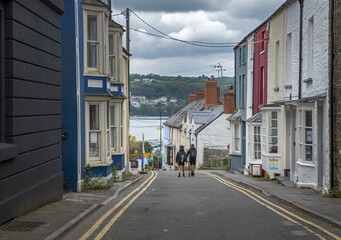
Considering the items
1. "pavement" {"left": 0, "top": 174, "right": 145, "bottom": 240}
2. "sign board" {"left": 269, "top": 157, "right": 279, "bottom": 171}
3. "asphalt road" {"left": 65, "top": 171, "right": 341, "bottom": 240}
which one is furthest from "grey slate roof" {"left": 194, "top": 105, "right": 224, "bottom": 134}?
"pavement" {"left": 0, "top": 174, "right": 145, "bottom": 240}

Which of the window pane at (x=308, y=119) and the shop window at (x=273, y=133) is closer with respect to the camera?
the window pane at (x=308, y=119)

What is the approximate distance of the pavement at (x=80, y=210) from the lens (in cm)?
819

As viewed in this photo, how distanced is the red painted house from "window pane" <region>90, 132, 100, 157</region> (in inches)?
464

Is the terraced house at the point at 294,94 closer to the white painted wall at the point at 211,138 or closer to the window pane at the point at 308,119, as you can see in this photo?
the window pane at the point at 308,119

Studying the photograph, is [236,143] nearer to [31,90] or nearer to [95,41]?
[95,41]

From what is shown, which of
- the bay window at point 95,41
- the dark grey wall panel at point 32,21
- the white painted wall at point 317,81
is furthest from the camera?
the bay window at point 95,41

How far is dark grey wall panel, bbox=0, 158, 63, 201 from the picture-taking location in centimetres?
859

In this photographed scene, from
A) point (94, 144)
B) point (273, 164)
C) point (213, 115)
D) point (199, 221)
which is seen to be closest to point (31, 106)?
point (199, 221)

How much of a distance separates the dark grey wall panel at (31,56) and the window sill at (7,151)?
1.69m

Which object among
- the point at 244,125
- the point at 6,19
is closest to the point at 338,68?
the point at 6,19

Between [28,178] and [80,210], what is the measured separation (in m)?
1.60

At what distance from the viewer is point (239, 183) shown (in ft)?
70.7

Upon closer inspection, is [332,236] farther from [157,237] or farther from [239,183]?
[239,183]

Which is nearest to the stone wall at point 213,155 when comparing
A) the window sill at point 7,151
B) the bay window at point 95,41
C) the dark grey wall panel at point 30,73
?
the bay window at point 95,41
